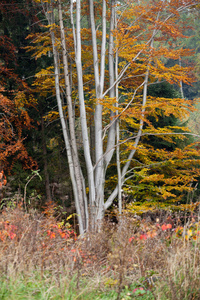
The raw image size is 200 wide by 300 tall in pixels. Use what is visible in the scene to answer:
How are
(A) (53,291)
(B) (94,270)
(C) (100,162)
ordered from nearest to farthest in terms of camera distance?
(A) (53,291) → (B) (94,270) → (C) (100,162)

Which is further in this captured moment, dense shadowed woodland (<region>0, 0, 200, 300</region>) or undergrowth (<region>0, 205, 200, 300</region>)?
dense shadowed woodland (<region>0, 0, 200, 300</region>)

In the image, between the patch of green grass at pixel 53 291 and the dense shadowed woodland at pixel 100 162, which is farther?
the dense shadowed woodland at pixel 100 162

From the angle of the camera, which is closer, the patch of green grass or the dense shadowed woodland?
the patch of green grass

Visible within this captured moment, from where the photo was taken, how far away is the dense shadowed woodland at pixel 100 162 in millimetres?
2555

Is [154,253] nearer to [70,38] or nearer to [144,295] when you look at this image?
[144,295]

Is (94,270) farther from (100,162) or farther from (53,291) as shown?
(100,162)

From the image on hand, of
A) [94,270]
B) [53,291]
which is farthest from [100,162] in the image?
[53,291]

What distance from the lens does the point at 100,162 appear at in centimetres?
691

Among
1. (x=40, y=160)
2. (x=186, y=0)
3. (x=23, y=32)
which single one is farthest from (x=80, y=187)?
(x=23, y=32)

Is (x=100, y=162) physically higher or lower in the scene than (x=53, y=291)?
lower

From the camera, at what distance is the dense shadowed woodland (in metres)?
2.55

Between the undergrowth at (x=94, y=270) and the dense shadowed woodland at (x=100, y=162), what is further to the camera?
the dense shadowed woodland at (x=100, y=162)

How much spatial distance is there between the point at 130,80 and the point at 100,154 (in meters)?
2.99

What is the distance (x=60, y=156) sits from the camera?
34.4 feet
